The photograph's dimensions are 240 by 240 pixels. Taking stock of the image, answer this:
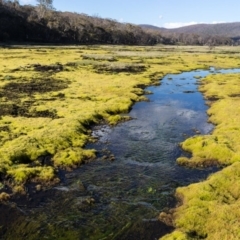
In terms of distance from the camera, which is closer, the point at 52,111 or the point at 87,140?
the point at 87,140

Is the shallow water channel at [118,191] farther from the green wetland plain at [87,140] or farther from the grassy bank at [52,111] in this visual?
the grassy bank at [52,111]

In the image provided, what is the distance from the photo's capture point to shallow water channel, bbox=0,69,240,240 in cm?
1769

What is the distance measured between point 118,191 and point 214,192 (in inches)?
245

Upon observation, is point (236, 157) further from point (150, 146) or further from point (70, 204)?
point (70, 204)

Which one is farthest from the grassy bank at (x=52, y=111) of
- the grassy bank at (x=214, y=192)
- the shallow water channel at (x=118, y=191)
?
the grassy bank at (x=214, y=192)

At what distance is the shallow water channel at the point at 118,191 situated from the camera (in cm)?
1769

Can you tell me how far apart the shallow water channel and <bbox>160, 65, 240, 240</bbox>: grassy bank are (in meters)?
1.05

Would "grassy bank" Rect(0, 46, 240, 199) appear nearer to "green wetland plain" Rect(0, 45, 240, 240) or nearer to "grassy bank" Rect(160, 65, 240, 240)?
"green wetland plain" Rect(0, 45, 240, 240)

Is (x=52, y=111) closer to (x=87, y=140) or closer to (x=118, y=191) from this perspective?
(x=87, y=140)

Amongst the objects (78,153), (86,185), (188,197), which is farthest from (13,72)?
(188,197)

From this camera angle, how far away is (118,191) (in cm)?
2184

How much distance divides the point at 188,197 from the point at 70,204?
24.3ft

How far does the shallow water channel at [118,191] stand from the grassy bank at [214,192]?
1.05 meters

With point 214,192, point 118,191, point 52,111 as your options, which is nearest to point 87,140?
point 118,191
